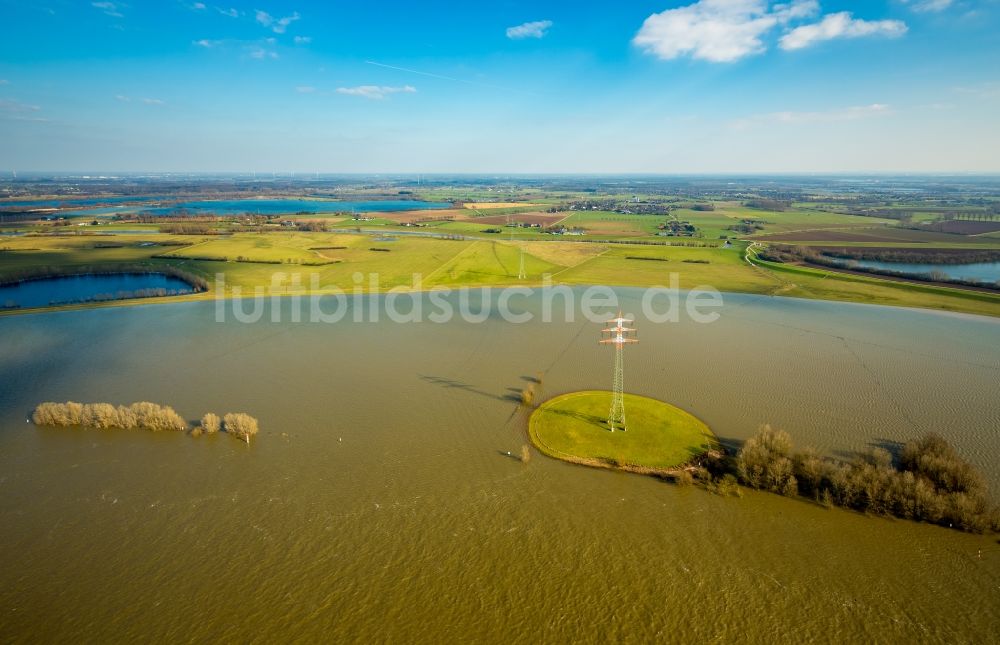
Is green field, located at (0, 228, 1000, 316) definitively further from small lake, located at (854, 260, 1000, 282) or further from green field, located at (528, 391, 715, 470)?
green field, located at (528, 391, 715, 470)

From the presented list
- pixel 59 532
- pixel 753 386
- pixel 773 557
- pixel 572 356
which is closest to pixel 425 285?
pixel 572 356

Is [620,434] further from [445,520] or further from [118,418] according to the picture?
[118,418]

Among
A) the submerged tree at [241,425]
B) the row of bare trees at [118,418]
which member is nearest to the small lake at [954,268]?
the submerged tree at [241,425]

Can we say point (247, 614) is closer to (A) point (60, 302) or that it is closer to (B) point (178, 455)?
(B) point (178, 455)

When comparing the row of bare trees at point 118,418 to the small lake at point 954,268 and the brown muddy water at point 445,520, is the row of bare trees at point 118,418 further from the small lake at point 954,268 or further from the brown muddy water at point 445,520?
the small lake at point 954,268

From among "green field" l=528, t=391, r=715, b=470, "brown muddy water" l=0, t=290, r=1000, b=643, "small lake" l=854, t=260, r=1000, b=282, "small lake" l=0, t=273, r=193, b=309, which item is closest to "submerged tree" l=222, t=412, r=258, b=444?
"brown muddy water" l=0, t=290, r=1000, b=643

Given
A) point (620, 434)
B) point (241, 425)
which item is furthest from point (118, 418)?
point (620, 434)

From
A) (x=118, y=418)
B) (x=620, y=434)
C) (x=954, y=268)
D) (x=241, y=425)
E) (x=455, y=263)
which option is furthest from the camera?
(x=455, y=263)
